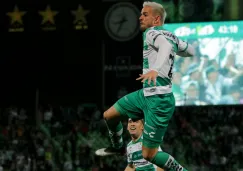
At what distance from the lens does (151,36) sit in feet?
26.2

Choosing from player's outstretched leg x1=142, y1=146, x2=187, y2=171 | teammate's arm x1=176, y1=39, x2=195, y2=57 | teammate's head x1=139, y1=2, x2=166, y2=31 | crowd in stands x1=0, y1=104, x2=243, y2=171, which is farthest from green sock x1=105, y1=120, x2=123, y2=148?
crowd in stands x1=0, y1=104, x2=243, y2=171

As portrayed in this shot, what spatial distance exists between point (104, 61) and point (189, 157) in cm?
622

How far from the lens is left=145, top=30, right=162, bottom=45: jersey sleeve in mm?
7928

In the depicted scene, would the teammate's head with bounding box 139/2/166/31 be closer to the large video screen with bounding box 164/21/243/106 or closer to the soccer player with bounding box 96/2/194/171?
the soccer player with bounding box 96/2/194/171

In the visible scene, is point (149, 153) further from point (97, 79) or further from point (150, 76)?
point (97, 79)

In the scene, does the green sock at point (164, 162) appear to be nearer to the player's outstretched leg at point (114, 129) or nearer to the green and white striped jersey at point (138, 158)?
the player's outstretched leg at point (114, 129)

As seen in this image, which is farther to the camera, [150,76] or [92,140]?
[92,140]

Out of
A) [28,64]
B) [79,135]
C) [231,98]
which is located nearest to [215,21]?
[231,98]

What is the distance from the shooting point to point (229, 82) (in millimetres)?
21578

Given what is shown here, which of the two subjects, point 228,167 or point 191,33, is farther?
point 191,33

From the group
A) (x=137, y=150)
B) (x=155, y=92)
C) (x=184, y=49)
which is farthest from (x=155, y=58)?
(x=137, y=150)

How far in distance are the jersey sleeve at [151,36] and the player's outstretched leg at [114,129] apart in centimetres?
106

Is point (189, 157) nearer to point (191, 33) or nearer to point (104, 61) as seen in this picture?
point (191, 33)

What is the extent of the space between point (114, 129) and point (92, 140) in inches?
434
